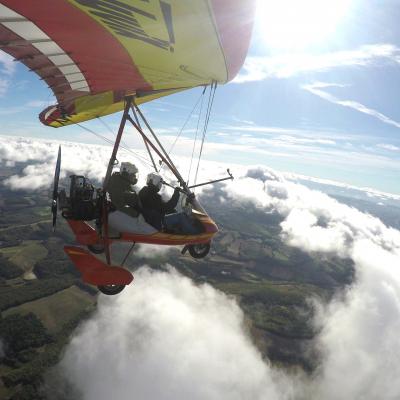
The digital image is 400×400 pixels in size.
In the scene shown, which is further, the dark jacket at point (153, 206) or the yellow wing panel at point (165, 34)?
the dark jacket at point (153, 206)

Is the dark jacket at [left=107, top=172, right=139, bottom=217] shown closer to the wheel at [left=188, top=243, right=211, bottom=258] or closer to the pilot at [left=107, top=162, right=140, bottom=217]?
the pilot at [left=107, top=162, right=140, bottom=217]

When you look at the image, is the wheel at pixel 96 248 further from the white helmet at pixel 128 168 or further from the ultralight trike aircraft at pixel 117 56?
the white helmet at pixel 128 168

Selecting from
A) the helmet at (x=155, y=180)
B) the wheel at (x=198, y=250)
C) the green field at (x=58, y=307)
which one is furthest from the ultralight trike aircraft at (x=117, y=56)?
the green field at (x=58, y=307)

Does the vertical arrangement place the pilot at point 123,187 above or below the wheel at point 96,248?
above

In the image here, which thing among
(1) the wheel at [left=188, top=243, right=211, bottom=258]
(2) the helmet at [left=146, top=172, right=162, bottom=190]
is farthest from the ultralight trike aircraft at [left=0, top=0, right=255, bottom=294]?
(1) the wheel at [left=188, top=243, right=211, bottom=258]

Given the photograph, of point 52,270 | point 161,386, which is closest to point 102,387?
point 161,386
